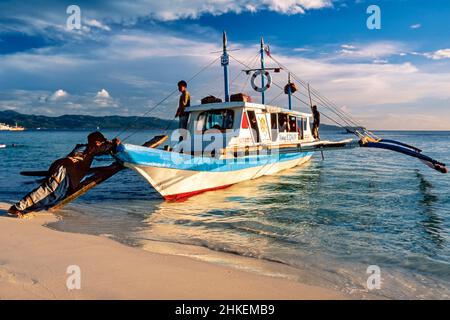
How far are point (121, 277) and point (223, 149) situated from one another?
8.46 metres

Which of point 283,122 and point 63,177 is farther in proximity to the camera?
point 283,122

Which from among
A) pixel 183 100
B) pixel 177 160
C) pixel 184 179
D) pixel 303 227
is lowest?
pixel 303 227

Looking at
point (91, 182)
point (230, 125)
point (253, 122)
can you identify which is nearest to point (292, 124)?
point (253, 122)

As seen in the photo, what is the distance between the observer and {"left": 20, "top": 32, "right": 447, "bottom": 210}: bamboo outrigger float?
9852mm

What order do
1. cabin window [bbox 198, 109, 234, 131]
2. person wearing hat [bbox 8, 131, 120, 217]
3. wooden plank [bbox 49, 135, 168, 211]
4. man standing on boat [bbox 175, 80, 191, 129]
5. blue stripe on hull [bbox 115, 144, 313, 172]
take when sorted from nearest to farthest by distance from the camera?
person wearing hat [bbox 8, 131, 120, 217] < wooden plank [bbox 49, 135, 168, 211] < blue stripe on hull [bbox 115, 144, 313, 172] < man standing on boat [bbox 175, 80, 191, 129] < cabin window [bbox 198, 109, 234, 131]

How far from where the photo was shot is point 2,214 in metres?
8.51

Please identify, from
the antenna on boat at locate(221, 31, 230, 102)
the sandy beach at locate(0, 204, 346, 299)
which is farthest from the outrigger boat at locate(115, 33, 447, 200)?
the sandy beach at locate(0, 204, 346, 299)

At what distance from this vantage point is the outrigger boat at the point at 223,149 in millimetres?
10281

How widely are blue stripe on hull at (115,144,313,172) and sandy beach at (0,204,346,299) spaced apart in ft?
10.9

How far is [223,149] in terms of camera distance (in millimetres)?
12734

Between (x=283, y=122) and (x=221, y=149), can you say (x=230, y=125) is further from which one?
(x=283, y=122)

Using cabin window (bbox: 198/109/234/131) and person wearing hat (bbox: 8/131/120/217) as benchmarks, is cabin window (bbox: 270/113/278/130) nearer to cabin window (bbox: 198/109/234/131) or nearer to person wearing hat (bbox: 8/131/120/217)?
cabin window (bbox: 198/109/234/131)

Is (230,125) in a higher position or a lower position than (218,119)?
lower
